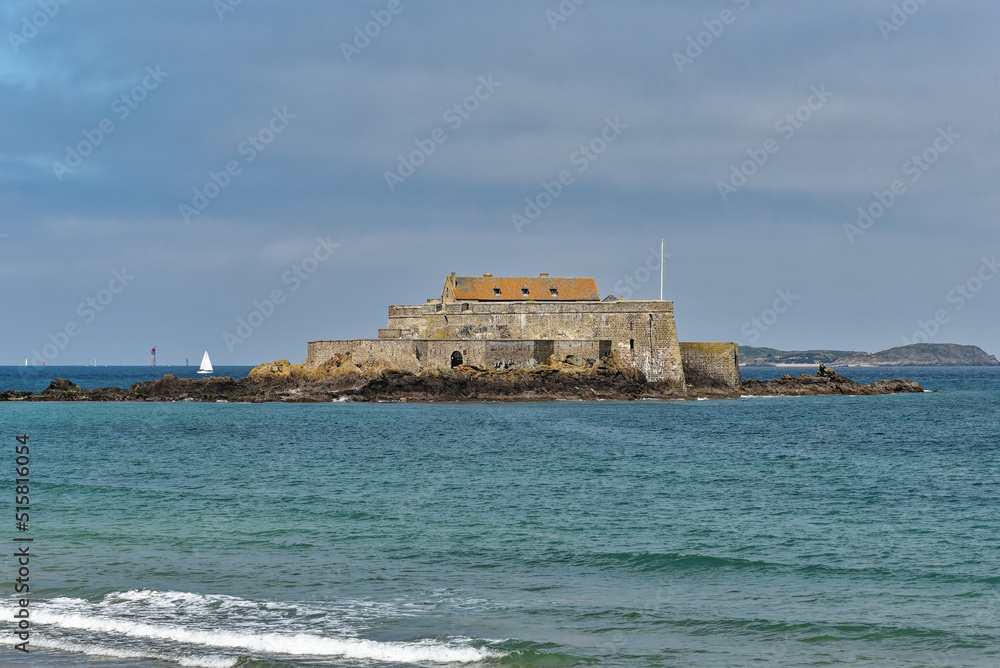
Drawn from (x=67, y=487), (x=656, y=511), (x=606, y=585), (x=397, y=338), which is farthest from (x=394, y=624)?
(x=397, y=338)

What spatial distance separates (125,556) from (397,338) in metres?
36.4

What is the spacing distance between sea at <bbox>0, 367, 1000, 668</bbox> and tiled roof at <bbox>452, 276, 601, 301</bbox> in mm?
24452

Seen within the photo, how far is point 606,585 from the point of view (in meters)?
11.2

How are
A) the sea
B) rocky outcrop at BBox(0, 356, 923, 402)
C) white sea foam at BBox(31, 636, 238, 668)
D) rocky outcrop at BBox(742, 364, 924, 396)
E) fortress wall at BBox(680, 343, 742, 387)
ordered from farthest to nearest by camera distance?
rocky outcrop at BBox(742, 364, 924, 396), fortress wall at BBox(680, 343, 742, 387), rocky outcrop at BBox(0, 356, 923, 402), the sea, white sea foam at BBox(31, 636, 238, 668)

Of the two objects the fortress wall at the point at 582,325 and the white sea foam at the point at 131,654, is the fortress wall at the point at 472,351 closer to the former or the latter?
the fortress wall at the point at 582,325

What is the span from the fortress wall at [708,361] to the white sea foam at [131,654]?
42100mm

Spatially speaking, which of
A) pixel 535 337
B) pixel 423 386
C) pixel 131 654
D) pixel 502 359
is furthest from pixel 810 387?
pixel 131 654

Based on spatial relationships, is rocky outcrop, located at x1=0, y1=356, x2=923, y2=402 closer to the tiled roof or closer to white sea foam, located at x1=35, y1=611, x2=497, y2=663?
the tiled roof

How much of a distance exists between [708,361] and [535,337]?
938 centimetres

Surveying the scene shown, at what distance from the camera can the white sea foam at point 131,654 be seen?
842cm

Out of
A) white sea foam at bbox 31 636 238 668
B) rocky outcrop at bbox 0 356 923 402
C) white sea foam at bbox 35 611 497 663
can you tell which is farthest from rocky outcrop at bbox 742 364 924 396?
white sea foam at bbox 31 636 238 668

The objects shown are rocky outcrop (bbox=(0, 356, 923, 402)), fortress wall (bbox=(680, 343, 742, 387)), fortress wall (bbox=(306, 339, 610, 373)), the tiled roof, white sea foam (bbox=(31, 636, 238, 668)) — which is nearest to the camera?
white sea foam (bbox=(31, 636, 238, 668))

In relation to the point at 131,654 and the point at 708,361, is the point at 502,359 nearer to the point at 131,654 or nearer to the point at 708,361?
the point at 708,361

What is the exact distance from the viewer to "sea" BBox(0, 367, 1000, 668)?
29.4 ft
